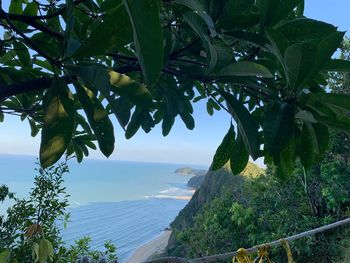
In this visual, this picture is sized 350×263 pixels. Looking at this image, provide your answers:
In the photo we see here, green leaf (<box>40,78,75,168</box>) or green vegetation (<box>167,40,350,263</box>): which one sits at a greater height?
green leaf (<box>40,78,75,168</box>)

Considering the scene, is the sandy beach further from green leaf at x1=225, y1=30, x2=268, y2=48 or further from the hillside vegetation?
green leaf at x1=225, y1=30, x2=268, y2=48

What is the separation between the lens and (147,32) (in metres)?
0.36

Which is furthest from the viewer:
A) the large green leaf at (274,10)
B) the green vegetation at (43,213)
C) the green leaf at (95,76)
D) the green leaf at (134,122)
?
the green vegetation at (43,213)

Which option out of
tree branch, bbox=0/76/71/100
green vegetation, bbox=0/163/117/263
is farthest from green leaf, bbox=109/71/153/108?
green vegetation, bbox=0/163/117/263

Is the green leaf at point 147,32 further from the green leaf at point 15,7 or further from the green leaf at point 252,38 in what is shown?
the green leaf at point 15,7

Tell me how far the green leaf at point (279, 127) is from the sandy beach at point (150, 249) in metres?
11.6

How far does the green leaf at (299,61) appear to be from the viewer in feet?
1.67

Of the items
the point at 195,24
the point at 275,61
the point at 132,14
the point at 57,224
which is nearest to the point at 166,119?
the point at 275,61

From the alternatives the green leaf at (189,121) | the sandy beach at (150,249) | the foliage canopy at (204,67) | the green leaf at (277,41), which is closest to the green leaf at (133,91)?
the foliage canopy at (204,67)

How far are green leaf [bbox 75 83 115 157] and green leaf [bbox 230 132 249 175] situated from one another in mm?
284

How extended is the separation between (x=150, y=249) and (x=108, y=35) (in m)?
13.7

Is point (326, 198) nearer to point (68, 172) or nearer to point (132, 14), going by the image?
point (68, 172)

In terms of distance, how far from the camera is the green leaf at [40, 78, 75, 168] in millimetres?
537

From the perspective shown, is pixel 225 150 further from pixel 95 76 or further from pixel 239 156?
pixel 95 76
